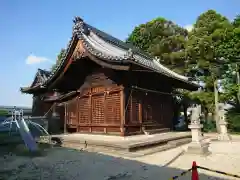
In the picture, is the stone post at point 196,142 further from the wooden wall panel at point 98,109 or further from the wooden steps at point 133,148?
the wooden wall panel at point 98,109

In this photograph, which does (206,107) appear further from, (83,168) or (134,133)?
(83,168)

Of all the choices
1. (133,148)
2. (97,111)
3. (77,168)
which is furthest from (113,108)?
(77,168)

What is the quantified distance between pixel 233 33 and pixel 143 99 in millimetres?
14211

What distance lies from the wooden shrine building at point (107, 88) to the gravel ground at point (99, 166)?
10.4 feet

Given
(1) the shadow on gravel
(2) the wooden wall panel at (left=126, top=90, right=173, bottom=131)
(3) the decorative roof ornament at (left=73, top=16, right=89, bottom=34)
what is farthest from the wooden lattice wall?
(3) the decorative roof ornament at (left=73, top=16, right=89, bottom=34)

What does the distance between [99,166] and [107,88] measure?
18.9 ft

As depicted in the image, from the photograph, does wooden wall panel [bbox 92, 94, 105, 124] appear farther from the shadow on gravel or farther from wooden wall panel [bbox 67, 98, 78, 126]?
the shadow on gravel

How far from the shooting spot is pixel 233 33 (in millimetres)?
21156

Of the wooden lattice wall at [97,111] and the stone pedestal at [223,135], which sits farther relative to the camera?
the stone pedestal at [223,135]

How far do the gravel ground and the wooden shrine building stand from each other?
10.4ft

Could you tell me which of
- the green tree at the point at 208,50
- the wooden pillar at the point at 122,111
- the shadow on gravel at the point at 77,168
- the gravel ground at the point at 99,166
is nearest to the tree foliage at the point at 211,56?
the green tree at the point at 208,50

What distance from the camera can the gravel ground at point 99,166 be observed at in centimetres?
584

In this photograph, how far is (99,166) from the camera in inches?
274

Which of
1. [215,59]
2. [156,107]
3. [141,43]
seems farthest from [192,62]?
[156,107]
